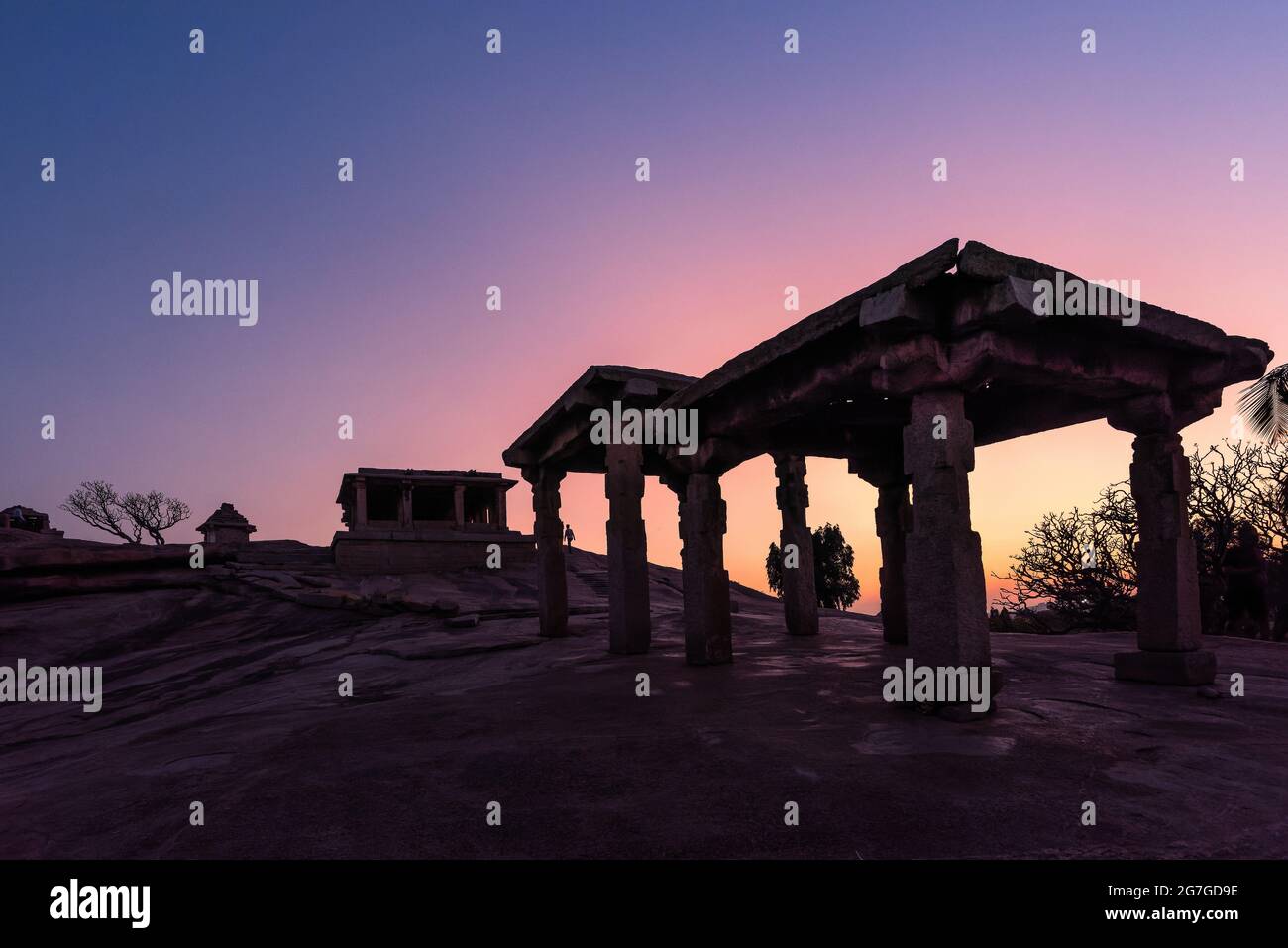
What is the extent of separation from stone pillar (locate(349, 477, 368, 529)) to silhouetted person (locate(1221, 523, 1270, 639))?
89.3ft

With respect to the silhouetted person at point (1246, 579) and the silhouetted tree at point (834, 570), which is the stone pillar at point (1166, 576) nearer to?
the silhouetted person at point (1246, 579)

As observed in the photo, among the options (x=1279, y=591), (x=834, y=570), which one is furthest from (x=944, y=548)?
(x=834, y=570)

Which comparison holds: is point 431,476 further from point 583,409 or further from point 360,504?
point 583,409

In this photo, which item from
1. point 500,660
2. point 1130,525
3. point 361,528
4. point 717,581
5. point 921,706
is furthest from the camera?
point 361,528

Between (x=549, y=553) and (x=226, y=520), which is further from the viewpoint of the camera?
(x=226, y=520)

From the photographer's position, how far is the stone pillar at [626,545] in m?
11.6

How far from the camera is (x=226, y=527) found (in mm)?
37656

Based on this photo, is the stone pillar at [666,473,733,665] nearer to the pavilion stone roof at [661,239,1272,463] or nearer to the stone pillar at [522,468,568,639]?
the pavilion stone roof at [661,239,1272,463]

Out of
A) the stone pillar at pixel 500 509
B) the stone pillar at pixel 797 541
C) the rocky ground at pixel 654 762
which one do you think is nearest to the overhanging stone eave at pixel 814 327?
the rocky ground at pixel 654 762

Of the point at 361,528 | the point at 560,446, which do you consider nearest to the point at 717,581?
the point at 560,446

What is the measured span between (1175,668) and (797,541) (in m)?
6.42
